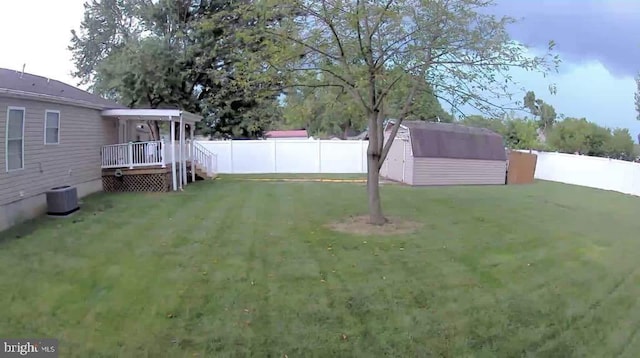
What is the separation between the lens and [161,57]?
24000 millimetres

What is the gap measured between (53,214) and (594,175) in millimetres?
21064

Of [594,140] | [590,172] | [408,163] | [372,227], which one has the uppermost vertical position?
[594,140]

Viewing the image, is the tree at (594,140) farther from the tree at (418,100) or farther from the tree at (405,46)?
the tree at (405,46)

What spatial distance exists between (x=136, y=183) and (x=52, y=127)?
13.6 feet

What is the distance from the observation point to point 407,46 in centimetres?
926

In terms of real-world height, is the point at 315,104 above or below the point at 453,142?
above

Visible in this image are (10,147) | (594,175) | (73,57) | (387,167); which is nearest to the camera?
(10,147)

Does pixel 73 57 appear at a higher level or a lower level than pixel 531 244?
higher

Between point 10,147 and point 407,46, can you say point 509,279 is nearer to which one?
point 407,46

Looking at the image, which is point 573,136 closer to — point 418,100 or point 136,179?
point 418,100

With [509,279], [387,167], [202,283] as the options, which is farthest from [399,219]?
[387,167]

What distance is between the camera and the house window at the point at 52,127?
39.6 ft

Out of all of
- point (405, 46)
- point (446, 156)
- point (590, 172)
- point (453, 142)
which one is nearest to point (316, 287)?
point (405, 46)

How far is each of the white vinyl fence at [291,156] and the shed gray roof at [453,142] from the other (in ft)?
17.2
